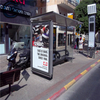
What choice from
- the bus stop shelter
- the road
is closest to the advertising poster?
the bus stop shelter

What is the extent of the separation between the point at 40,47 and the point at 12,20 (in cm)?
675

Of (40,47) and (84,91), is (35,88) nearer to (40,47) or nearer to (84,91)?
(40,47)

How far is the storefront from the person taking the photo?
9.59m

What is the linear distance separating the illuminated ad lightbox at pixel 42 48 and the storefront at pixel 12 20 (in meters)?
5.84

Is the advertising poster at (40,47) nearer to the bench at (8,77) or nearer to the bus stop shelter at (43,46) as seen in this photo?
the bus stop shelter at (43,46)

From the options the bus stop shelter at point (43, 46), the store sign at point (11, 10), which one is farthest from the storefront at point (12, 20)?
the bus stop shelter at point (43, 46)

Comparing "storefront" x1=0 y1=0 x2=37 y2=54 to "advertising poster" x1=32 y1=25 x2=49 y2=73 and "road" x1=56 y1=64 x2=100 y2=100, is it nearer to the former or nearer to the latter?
"advertising poster" x1=32 y1=25 x2=49 y2=73

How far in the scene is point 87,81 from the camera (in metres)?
5.04

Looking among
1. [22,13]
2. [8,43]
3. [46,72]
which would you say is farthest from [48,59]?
[22,13]

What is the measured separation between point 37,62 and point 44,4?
1533 centimetres

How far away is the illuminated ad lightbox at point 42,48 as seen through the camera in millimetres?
4398

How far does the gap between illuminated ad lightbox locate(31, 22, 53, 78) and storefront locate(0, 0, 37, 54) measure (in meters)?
5.84

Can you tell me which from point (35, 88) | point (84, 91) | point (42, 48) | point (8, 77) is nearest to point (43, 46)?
point (42, 48)

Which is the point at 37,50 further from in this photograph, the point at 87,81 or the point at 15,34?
the point at 15,34
